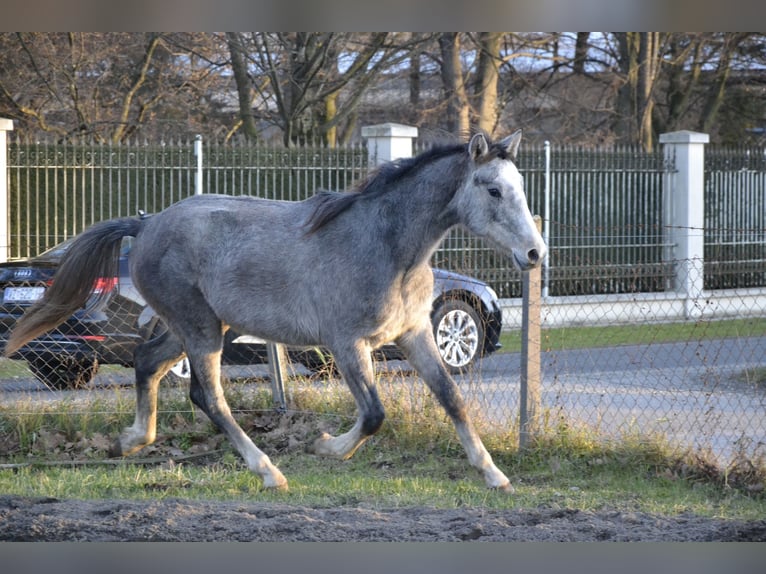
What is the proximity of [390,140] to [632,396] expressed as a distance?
7837 millimetres

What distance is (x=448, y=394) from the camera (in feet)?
21.8

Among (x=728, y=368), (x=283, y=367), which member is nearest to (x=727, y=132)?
(x=728, y=368)

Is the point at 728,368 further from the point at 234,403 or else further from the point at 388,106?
the point at 388,106

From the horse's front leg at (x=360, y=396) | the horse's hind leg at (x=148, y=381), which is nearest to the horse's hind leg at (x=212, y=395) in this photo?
the horse's hind leg at (x=148, y=381)

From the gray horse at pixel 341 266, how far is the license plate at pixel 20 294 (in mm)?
2533

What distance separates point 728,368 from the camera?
1334 centimetres

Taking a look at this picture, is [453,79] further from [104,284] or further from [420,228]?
[420,228]

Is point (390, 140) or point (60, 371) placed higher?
point (390, 140)

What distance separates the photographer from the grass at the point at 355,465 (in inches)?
264

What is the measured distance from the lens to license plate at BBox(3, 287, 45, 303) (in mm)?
9953

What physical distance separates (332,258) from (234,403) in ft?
8.72

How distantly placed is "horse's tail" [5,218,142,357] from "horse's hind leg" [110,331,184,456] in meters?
0.59

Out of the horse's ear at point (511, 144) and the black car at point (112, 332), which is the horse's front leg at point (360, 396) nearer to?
the horse's ear at point (511, 144)

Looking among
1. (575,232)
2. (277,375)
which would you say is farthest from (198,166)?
(277,375)
